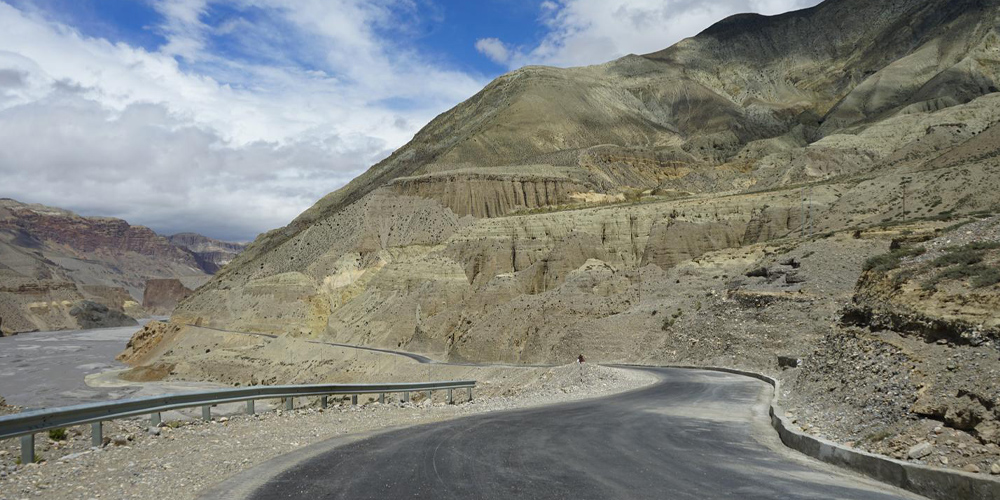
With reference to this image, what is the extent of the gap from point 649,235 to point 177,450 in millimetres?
70885

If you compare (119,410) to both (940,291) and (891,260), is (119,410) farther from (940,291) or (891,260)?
(891,260)

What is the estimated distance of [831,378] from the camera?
14.5 metres

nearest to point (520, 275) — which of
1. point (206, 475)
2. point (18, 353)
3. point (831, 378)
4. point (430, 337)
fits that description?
point (430, 337)

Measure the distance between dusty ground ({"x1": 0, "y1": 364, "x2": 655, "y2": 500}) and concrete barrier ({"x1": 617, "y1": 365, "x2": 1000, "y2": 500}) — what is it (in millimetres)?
8200

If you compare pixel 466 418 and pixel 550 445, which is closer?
pixel 550 445

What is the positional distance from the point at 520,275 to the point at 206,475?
59.6 metres

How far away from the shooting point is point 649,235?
257 ft

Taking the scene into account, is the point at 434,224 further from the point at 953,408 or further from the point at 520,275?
the point at 953,408

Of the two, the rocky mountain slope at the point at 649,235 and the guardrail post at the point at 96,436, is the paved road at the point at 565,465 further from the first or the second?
the guardrail post at the point at 96,436

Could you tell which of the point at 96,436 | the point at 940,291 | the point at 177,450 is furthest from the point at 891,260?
the point at 96,436

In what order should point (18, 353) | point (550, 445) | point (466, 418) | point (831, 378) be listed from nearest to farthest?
point (550, 445) → point (831, 378) → point (466, 418) → point (18, 353)

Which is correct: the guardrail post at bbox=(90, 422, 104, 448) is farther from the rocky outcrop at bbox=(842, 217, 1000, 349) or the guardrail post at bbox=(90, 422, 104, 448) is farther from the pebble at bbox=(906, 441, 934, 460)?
the rocky outcrop at bbox=(842, 217, 1000, 349)

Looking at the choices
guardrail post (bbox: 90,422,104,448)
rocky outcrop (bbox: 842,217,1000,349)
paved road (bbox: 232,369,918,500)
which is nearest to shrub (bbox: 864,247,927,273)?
rocky outcrop (bbox: 842,217,1000,349)

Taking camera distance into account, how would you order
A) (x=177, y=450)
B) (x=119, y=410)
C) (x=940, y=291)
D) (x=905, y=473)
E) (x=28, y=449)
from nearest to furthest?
1. (x=905, y=473)
2. (x=28, y=449)
3. (x=177, y=450)
4. (x=119, y=410)
5. (x=940, y=291)
